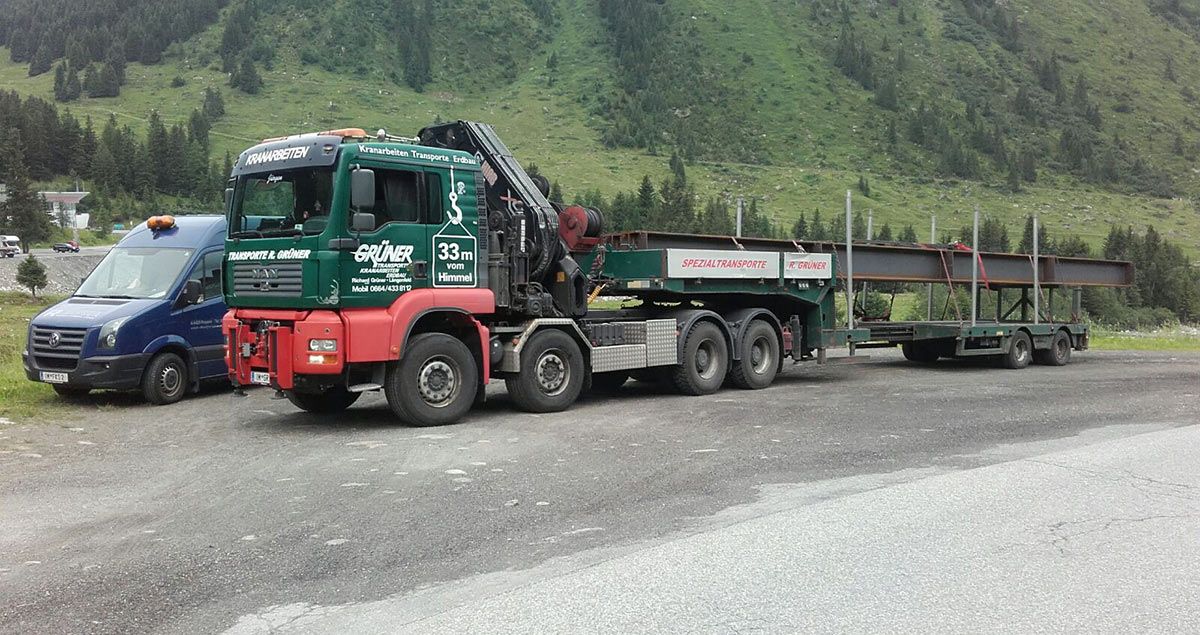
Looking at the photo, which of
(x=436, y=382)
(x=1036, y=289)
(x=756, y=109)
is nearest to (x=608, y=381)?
(x=436, y=382)

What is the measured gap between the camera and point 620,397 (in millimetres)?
14820

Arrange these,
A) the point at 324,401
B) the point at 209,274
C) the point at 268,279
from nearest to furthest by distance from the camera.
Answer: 1. the point at 268,279
2. the point at 324,401
3. the point at 209,274

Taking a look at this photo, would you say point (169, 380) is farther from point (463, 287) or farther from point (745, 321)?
point (745, 321)

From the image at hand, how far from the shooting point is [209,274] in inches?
566

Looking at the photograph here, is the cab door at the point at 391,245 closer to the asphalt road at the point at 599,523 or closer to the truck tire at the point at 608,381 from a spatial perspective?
the asphalt road at the point at 599,523

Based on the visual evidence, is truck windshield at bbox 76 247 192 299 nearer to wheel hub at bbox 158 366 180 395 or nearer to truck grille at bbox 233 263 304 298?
wheel hub at bbox 158 366 180 395

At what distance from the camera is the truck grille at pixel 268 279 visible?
1064 cm

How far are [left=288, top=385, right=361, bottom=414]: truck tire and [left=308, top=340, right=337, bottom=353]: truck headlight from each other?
191 centimetres

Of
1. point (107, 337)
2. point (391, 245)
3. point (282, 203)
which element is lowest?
point (107, 337)

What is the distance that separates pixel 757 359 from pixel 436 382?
6347mm

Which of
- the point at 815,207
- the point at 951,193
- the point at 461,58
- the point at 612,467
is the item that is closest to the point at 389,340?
the point at 612,467

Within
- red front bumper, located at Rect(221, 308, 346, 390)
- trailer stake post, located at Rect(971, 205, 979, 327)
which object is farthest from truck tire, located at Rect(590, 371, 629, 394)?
trailer stake post, located at Rect(971, 205, 979, 327)

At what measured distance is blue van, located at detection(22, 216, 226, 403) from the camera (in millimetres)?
12984

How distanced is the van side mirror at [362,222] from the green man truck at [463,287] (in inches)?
0.8
